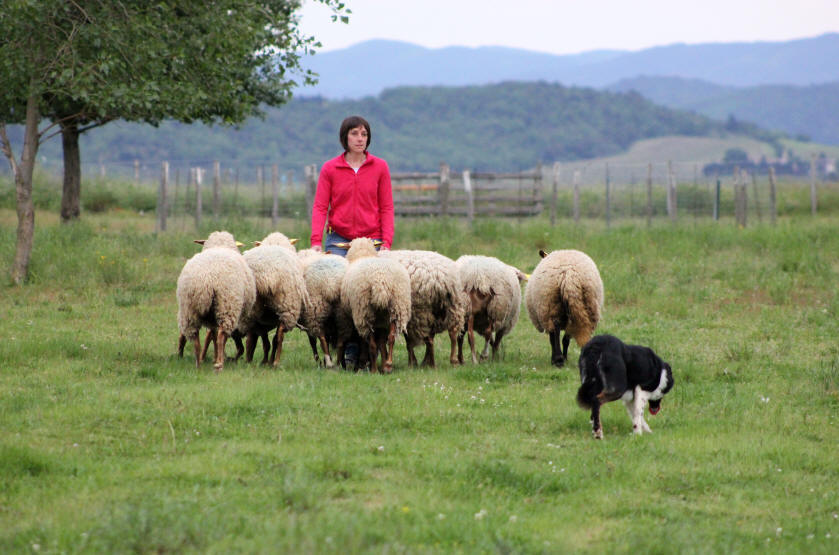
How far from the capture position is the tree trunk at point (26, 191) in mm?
13336

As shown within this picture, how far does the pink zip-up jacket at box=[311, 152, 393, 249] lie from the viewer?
9883mm

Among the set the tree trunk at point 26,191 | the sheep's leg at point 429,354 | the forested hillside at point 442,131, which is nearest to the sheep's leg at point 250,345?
the sheep's leg at point 429,354

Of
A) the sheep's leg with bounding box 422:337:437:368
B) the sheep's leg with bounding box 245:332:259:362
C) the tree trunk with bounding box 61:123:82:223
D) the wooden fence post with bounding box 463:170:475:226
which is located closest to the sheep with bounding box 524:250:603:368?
the sheep's leg with bounding box 422:337:437:368

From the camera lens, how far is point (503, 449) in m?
6.58

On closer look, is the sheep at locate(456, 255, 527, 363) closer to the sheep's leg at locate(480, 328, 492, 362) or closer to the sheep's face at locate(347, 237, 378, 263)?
the sheep's leg at locate(480, 328, 492, 362)

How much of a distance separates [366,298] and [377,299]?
0.14 meters

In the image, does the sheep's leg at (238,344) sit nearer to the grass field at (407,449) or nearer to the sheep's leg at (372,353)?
the grass field at (407,449)

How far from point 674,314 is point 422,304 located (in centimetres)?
495

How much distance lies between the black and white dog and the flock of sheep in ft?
8.13

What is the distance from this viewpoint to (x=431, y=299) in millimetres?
9633

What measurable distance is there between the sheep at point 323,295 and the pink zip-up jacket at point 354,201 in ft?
0.95

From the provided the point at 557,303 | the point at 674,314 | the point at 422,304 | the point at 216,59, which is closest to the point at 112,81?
the point at 216,59

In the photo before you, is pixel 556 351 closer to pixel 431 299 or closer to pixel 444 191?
pixel 431 299

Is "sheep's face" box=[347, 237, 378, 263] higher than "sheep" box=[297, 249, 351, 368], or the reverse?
"sheep's face" box=[347, 237, 378, 263]
